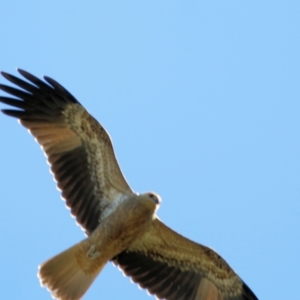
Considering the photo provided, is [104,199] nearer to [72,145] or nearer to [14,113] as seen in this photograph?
[72,145]

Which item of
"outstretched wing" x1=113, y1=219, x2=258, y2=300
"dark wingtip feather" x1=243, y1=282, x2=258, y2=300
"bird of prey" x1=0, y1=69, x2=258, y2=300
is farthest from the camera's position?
"dark wingtip feather" x1=243, y1=282, x2=258, y2=300

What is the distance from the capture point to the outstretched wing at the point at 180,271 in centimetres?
1209

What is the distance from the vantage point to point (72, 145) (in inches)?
476

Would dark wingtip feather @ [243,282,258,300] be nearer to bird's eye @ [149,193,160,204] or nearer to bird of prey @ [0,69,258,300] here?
bird of prey @ [0,69,258,300]

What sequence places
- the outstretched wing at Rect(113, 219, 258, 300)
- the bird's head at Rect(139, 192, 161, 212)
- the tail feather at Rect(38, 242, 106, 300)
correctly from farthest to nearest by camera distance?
the outstretched wing at Rect(113, 219, 258, 300) → the tail feather at Rect(38, 242, 106, 300) → the bird's head at Rect(139, 192, 161, 212)

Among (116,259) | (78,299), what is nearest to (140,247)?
(116,259)

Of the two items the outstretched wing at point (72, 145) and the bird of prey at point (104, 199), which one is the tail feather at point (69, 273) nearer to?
the bird of prey at point (104, 199)

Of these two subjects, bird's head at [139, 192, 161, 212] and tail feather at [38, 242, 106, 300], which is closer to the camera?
bird's head at [139, 192, 161, 212]

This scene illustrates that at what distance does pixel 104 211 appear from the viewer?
38.9 ft

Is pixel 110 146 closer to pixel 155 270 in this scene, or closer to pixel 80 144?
pixel 80 144

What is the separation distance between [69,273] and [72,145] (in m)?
1.82

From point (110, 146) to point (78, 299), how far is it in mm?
2110

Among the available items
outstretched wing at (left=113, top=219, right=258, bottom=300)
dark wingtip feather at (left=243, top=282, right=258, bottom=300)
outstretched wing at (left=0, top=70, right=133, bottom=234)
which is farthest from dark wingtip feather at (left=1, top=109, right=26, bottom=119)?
dark wingtip feather at (left=243, top=282, right=258, bottom=300)

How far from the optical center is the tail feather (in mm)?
11320
